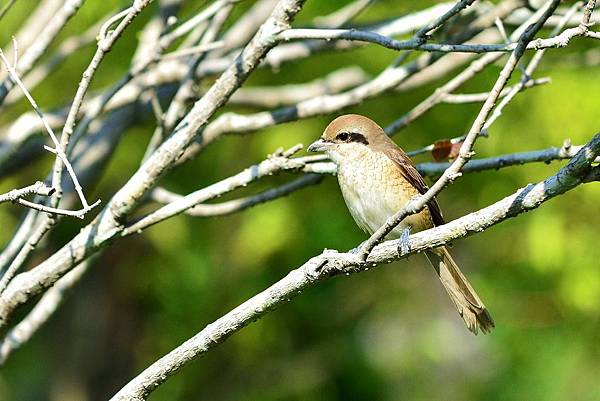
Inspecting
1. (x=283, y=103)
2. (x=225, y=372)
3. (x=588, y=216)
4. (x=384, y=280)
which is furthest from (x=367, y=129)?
(x=225, y=372)

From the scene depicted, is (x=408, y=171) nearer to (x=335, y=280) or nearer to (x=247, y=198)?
(x=247, y=198)

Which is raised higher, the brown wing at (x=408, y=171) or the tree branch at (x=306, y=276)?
the brown wing at (x=408, y=171)

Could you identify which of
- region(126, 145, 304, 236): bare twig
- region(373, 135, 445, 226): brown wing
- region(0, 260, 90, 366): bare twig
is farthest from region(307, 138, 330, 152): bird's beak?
region(0, 260, 90, 366): bare twig

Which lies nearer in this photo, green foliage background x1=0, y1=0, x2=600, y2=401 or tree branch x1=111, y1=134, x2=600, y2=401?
tree branch x1=111, y1=134, x2=600, y2=401

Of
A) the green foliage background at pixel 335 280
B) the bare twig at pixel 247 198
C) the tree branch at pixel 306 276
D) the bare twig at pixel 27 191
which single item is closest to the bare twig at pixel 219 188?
the bare twig at pixel 247 198

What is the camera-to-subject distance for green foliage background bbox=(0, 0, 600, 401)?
18.7ft

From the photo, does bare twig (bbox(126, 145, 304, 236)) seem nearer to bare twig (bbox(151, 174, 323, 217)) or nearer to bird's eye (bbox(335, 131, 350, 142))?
bare twig (bbox(151, 174, 323, 217))

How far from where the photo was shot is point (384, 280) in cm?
670

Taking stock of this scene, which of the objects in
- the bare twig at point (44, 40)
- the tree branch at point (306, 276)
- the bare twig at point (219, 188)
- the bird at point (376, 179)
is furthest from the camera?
the bird at point (376, 179)

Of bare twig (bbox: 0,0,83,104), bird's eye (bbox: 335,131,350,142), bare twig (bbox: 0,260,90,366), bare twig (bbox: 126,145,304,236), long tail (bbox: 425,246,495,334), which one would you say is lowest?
long tail (bbox: 425,246,495,334)

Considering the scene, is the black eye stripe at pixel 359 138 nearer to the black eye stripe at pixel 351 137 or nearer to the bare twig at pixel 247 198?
the black eye stripe at pixel 351 137

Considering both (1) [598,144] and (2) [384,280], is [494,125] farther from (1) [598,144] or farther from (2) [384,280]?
(1) [598,144]

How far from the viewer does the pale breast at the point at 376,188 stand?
178 inches

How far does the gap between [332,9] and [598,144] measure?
3652mm
